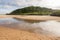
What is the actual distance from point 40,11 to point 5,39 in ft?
82.7

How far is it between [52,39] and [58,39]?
20 cm

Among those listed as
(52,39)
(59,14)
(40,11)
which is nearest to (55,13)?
(59,14)

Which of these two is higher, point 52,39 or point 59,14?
point 52,39

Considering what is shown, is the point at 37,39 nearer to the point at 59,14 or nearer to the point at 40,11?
the point at 59,14

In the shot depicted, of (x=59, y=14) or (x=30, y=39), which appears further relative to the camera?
(x=59, y=14)

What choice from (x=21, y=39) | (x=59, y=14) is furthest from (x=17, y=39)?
(x=59, y=14)

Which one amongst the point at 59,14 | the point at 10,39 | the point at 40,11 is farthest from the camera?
the point at 40,11

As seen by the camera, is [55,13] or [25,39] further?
[55,13]

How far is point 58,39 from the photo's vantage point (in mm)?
4621

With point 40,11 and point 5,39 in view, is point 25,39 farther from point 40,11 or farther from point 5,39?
point 40,11

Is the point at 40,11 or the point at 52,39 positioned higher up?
the point at 52,39

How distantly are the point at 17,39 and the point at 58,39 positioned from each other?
4.54ft

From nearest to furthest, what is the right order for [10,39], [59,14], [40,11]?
[10,39], [59,14], [40,11]

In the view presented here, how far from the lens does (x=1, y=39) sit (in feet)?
14.8
